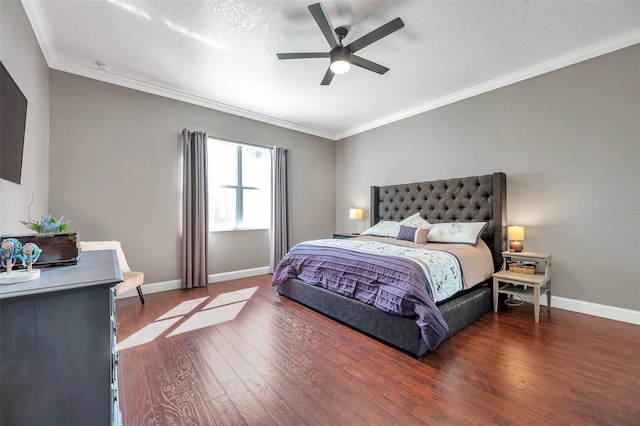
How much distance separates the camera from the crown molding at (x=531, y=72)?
261cm

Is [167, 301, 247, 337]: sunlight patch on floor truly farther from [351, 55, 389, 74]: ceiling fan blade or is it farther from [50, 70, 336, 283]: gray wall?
[351, 55, 389, 74]: ceiling fan blade

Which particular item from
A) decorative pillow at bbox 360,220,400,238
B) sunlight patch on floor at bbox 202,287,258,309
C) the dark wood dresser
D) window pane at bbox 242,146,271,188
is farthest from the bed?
window pane at bbox 242,146,271,188

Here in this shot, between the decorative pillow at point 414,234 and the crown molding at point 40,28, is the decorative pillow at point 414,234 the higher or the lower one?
the lower one

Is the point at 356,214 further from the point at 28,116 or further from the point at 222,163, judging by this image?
the point at 28,116

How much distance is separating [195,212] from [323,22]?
292cm

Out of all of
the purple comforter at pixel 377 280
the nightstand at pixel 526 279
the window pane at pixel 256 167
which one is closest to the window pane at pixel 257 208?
the window pane at pixel 256 167

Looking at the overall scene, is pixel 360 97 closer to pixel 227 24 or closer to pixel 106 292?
pixel 227 24

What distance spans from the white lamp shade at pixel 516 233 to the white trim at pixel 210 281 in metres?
3.65

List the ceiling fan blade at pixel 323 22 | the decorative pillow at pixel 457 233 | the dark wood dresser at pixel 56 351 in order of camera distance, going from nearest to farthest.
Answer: the dark wood dresser at pixel 56 351 < the ceiling fan blade at pixel 323 22 < the decorative pillow at pixel 457 233

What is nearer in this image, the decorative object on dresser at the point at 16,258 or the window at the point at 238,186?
the decorative object on dresser at the point at 16,258

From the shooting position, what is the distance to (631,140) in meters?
2.58

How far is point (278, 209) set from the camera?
15.5 ft

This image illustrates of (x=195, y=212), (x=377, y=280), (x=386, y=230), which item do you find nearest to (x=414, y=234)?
(x=386, y=230)

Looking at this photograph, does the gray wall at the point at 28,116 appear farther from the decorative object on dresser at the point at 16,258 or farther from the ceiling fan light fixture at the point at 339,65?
the ceiling fan light fixture at the point at 339,65
